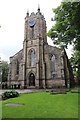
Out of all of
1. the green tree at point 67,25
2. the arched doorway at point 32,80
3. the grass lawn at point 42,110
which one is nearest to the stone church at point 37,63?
the arched doorway at point 32,80

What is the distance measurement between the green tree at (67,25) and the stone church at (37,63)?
52.8 ft

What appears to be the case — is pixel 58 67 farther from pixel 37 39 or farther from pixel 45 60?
pixel 37 39

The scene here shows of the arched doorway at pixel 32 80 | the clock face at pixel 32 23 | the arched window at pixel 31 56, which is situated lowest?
the arched doorway at pixel 32 80

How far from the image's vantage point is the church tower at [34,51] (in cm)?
3256

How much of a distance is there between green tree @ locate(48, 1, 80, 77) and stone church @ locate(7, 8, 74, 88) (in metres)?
16.1

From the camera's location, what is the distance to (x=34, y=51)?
118ft

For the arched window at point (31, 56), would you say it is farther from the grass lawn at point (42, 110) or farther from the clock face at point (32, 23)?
the grass lawn at point (42, 110)

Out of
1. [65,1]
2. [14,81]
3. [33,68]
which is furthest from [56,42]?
[14,81]

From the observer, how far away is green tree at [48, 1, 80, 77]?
39.4ft

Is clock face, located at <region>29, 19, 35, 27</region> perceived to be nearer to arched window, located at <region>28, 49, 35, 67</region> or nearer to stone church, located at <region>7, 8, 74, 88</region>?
stone church, located at <region>7, 8, 74, 88</region>

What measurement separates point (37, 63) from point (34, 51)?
4909 mm

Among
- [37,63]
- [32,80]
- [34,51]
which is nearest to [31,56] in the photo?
[34,51]

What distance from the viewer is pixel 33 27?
3928cm

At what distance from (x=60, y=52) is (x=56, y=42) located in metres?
17.2
